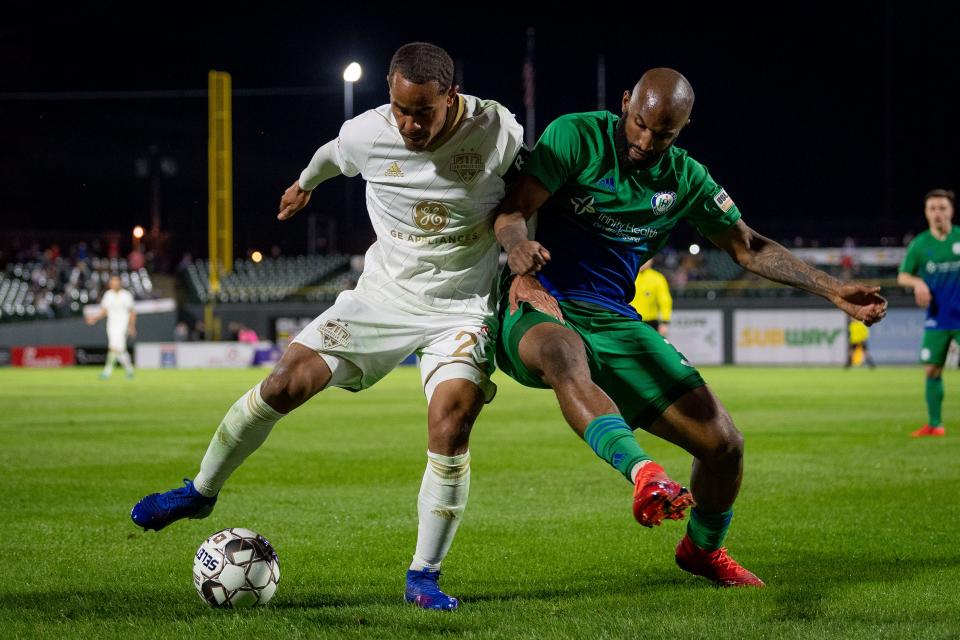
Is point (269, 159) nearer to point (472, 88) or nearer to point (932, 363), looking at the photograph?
point (472, 88)

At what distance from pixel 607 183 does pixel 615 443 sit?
4.89 ft

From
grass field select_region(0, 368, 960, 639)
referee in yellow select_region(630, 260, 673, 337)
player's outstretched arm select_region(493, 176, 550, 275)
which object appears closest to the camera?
grass field select_region(0, 368, 960, 639)

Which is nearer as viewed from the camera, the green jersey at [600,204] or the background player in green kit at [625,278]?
the background player in green kit at [625,278]

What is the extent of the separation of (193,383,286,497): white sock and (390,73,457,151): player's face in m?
1.34

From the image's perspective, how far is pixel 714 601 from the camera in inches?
188

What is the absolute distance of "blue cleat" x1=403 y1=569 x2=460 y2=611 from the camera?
4590 mm

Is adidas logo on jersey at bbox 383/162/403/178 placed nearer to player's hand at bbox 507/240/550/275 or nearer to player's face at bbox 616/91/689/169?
player's hand at bbox 507/240/550/275

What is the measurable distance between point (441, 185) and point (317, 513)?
3.03 m

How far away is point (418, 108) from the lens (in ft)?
15.3

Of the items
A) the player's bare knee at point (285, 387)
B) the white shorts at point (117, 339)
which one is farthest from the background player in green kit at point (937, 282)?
the white shorts at point (117, 339)

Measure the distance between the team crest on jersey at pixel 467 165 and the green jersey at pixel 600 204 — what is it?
0.73 feet

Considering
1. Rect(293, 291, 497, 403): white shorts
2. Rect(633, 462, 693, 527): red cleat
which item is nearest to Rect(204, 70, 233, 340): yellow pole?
Rect(293, 291, 497, 403): white shorts

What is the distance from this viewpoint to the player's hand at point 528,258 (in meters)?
4.46

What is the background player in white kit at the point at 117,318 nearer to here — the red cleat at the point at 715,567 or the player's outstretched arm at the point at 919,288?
the player's outstretched arm at the point at 919,288
